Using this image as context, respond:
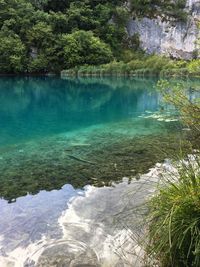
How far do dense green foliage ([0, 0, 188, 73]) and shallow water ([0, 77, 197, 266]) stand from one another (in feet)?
86.3

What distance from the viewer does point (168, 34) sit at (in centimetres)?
5622

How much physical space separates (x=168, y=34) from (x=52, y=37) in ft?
67.5

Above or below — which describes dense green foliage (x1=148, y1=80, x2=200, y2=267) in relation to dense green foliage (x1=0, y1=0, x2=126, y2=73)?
below

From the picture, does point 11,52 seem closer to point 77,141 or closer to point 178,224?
point 77,141

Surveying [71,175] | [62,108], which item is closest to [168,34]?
[62,108]

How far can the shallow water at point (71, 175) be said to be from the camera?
17.0 feet

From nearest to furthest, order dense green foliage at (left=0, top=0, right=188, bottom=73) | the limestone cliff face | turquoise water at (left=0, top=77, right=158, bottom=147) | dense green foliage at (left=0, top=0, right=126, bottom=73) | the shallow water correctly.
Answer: the shallow water → turquoise water at (left=0, top=77, right=158, bottom=147) → dense green foliage at (left=0, top=0, right=126, bottom=73) → dense green foliage at (left=0, top=0, right=188, bottom=73) → the limestone cliff face

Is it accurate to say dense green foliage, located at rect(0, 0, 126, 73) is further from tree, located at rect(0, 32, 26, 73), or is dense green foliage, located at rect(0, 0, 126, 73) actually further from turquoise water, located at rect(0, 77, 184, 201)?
turquoise water, located at rect(0, 77, 184, 201)

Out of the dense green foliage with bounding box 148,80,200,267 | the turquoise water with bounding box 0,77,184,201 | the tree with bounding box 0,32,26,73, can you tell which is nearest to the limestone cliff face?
the tree with bounding box 0,32,26,73

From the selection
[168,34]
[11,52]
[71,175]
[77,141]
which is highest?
[168,34]

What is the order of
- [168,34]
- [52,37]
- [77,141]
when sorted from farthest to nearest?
[168,34] → [52,37] → [77,141]

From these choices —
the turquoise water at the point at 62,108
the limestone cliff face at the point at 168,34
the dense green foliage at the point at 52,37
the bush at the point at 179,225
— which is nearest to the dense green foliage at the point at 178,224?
the bush at the point at 179,225

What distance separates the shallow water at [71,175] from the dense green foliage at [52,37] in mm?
26308

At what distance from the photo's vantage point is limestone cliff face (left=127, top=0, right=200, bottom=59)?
5575cm
